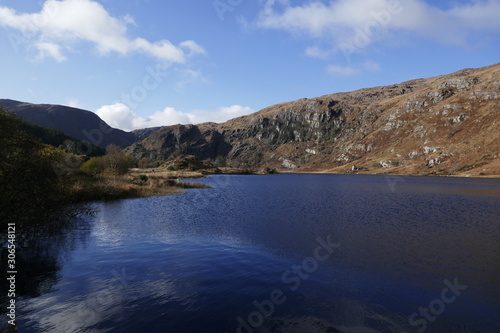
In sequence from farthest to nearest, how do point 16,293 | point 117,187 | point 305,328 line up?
point 117,187, point 16,293, point 305,328

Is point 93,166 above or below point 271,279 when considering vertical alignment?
above

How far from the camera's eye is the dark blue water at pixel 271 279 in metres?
12.2

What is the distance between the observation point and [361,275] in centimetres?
1784

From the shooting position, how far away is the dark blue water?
1220cm

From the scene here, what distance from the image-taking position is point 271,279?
17.1m

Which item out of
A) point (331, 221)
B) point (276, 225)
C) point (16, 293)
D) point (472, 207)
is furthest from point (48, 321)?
point (472, 207)

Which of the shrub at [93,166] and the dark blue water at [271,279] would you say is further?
the shrub at [93,166]

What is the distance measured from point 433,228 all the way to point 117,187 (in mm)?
54255

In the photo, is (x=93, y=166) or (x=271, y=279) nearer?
(x=271, y=279)

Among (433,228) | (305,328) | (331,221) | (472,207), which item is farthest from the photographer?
(472,207)

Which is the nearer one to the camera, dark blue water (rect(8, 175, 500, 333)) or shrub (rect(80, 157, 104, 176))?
dark blue water (rect(8, 175, 500, 333))

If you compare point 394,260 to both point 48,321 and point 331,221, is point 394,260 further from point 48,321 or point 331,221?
point 48,321

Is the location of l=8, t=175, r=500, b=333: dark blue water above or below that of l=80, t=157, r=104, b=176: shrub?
below

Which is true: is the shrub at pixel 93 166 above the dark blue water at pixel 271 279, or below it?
above
